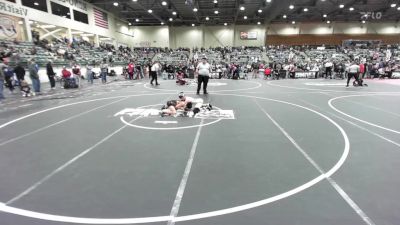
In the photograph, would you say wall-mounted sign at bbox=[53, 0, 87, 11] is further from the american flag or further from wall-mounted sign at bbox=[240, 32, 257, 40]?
wall-mounted sign at bbox=[240, 32, 257, 40]

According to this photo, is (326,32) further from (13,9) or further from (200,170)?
(200,170)

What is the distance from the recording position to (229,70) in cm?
2283

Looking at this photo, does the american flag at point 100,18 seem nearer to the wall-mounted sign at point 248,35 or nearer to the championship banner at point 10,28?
the championship banner at point 10,28

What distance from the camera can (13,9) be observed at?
21516mm

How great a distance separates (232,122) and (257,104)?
296cm

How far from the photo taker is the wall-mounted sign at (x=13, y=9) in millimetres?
20391

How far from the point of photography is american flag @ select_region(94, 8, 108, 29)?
33.8 metres

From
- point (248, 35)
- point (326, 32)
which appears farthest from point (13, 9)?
point (326, 32)

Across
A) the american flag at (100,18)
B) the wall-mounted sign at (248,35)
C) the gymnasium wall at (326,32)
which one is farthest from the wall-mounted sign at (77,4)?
the gymnasium wall at (326,32)

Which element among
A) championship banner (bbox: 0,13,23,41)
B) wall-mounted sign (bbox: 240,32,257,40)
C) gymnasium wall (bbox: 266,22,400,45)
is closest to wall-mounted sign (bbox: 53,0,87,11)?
championship banner (bbox: 0,13,23,41)

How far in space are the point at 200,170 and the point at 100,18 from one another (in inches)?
1416

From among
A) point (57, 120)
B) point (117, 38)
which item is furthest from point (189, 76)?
point (117, 38)

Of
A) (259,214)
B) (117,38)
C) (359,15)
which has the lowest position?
(259,214)

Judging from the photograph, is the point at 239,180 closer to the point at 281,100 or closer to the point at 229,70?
the point at 281,100
